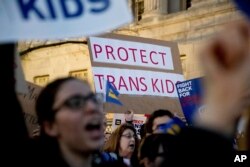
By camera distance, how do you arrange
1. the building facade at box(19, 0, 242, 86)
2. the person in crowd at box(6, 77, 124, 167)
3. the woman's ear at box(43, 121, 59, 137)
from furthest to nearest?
1. the building facade at box(19, 0, 242, 86)
2. the woman's ear at box(43, 121, 59, 137)
3. the person in crowd at box(6, 77, 124, 167)

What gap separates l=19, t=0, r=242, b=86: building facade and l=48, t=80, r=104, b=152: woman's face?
13.8 metres

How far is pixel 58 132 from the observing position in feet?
6.91

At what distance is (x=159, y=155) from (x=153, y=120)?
1.10m

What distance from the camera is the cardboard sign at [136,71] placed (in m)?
7.67

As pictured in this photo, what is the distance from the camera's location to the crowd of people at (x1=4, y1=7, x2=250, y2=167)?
1.13 metres

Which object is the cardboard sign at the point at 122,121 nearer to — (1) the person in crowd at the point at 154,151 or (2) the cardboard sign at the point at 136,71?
(2) the cardboard sign at the point at 136,71

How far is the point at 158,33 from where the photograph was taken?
1883 cm

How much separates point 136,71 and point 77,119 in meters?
5.98

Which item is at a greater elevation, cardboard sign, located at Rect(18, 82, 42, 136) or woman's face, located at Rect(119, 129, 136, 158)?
cardboard sign, located at Rect(18, 82, 42, 136)

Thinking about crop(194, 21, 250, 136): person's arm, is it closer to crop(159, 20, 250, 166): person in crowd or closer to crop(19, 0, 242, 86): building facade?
crop(159, 20, 250, 166): person in crowd

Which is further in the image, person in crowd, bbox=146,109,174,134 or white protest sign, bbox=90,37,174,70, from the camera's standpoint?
white protest sign, bbox=90,37,174,70

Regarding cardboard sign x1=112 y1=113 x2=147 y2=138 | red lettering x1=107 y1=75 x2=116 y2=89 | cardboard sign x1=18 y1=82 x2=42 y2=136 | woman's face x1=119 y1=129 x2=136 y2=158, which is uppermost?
red lettering x1=107 y1=75 x2=116 y2=89

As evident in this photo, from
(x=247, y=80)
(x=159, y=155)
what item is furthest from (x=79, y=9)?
(x=247, y=80)

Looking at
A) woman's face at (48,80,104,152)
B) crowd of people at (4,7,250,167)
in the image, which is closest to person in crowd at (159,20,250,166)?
crowd of people at (4,7,250,167)
